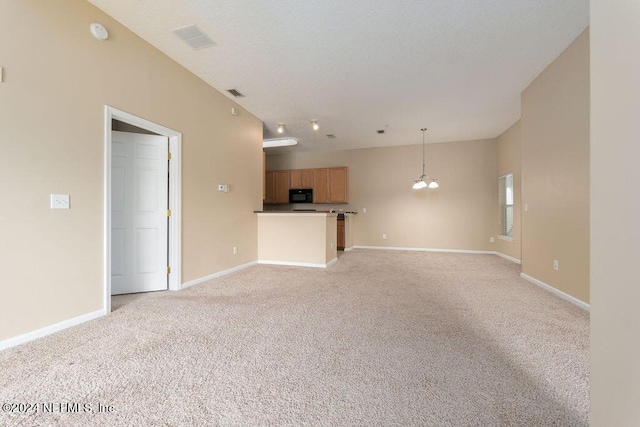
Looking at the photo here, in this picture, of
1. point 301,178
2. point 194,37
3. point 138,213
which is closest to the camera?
point 194,37

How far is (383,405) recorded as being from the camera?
134 centimetres

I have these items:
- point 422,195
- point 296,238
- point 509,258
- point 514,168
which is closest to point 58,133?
point 296,238

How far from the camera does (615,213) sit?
81 centimetres

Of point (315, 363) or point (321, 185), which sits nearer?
point (315, 363)

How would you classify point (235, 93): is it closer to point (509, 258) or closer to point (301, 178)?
point (301, 178)

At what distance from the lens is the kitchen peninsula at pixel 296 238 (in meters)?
4.69

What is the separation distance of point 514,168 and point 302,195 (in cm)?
494

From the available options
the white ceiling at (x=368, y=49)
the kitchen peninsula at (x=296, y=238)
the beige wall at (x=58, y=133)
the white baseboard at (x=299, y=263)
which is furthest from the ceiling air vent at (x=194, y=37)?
the white baseboard at (x=299, y=263)

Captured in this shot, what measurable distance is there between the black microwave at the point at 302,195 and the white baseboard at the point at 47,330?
5.27 m

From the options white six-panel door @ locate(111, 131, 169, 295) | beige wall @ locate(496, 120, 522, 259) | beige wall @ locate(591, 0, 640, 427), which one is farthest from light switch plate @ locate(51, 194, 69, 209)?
beige wall @ locate(496, 120, 522, 259)

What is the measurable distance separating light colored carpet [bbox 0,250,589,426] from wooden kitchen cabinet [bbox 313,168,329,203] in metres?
4.49

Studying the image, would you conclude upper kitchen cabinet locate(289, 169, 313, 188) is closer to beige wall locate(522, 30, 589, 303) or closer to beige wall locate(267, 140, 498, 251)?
beige wall locate(267, 140, 498, 251)

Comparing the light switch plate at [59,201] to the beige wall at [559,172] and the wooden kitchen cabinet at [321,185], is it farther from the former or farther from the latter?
the wooden kitchen cabinet at [321,185]

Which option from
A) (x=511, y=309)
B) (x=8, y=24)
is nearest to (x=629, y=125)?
(x=511, y=309)
